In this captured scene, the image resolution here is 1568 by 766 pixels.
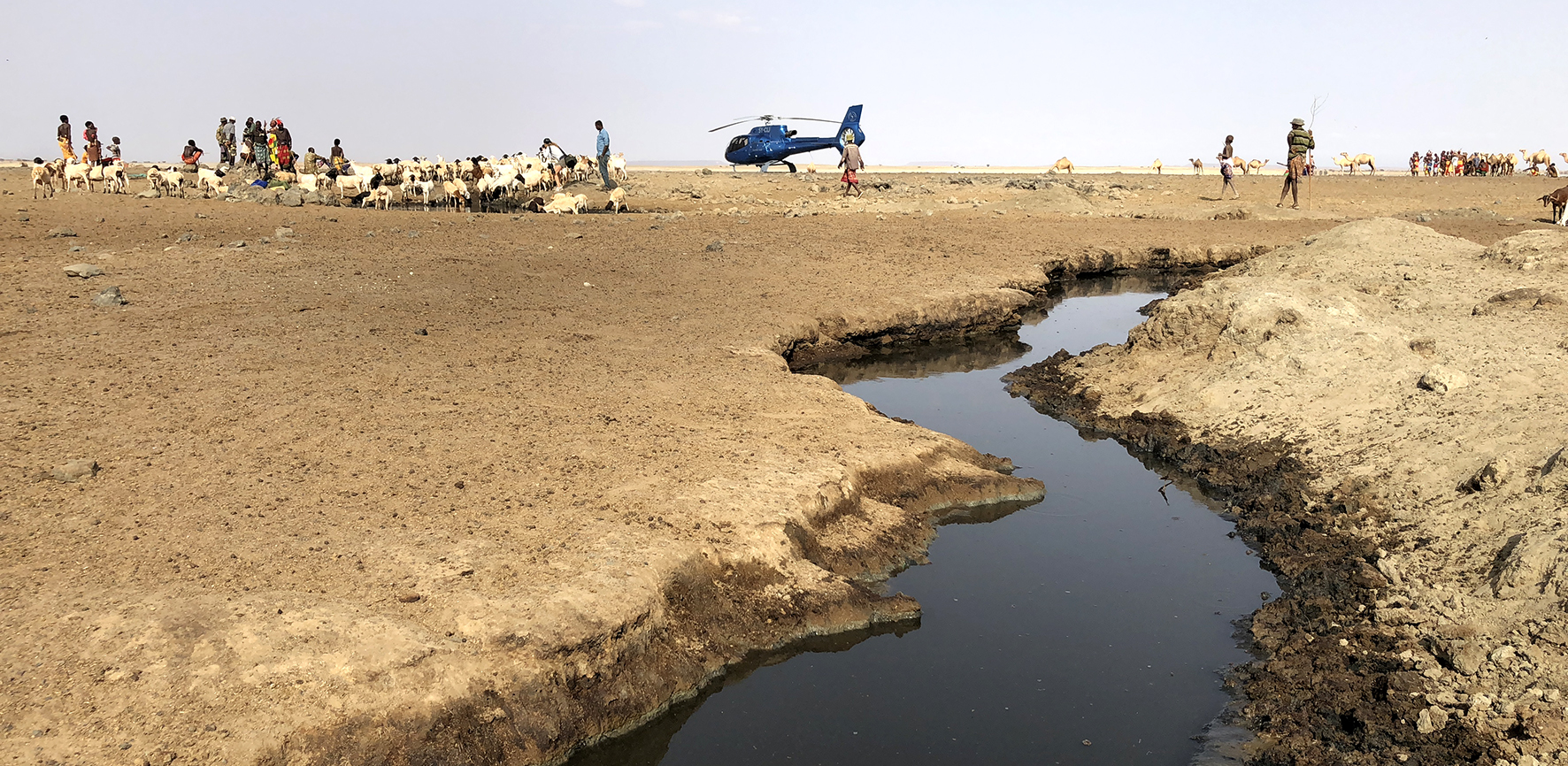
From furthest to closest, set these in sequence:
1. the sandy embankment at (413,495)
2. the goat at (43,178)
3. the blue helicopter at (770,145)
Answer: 1. the blue helicopter at (770,145)
2. the goat at (43,178)
3. the sandy embankment at (413,495)

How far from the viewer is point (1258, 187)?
31234mm

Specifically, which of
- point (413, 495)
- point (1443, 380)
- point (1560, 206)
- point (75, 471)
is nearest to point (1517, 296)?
point (1443, 380)

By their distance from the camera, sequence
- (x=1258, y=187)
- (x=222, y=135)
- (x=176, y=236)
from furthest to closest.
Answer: (x=1258, y=187) → (x=222, y=135) → (x=176, y=236)

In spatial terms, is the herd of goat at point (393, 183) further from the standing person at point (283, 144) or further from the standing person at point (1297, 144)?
the standing person at point (1297, 144)

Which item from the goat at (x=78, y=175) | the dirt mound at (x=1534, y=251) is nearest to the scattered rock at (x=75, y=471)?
the dirt mound at (x=1534, y=251)

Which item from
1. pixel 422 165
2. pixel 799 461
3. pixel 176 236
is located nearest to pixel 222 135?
pixel 422 165

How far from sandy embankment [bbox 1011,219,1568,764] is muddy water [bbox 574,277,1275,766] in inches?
14.4

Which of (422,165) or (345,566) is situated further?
(422,165)

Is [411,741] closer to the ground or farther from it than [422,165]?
closer to the ground

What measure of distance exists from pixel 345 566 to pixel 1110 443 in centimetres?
663

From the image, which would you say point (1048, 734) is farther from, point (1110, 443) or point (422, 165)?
point (422, 165)

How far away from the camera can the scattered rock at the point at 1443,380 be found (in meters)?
7.77

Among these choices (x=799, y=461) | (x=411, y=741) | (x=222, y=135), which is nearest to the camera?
(x=411, y=741)

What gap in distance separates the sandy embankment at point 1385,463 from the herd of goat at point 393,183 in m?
13.0
